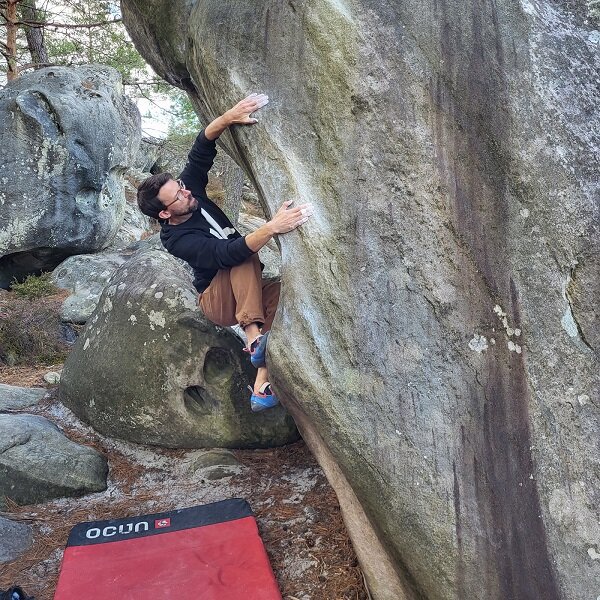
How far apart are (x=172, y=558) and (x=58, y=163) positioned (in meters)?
8.35

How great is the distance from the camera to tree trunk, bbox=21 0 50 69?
1181cm

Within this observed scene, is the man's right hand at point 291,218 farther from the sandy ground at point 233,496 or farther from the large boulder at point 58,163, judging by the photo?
the large boulder at point 58,163

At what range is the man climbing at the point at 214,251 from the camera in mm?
4117

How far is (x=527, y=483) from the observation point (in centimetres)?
261

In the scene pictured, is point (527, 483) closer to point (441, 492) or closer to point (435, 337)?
point (441, 492)

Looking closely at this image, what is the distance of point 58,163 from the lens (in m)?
10.2

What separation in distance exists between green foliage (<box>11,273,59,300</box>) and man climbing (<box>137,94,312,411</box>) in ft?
19.9

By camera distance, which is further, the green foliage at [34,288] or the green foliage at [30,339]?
the green foliage at [34,288]

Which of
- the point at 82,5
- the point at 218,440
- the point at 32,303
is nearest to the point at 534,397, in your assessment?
the point at 218,440

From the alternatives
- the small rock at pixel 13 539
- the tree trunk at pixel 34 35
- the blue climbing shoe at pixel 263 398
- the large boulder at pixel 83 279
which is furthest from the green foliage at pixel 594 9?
the tree trunk at pixel 34 35

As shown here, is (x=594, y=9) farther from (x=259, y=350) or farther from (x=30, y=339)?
(x=30, y=339)

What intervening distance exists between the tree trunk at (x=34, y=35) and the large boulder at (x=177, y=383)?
872cm

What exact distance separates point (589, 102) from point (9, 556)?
14.4ft

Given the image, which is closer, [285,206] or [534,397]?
[534,397]
